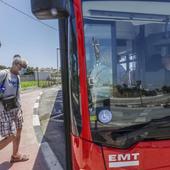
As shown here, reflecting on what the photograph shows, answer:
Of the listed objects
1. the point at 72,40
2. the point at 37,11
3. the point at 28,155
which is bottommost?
the point at 28,155

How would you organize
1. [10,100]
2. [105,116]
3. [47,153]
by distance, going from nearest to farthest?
[105,116] → [10,100] → [47,153]

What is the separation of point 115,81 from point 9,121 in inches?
113

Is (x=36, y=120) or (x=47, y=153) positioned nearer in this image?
(x=47, y=153)

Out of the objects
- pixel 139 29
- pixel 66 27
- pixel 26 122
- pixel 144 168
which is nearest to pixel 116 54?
pixel 139 29

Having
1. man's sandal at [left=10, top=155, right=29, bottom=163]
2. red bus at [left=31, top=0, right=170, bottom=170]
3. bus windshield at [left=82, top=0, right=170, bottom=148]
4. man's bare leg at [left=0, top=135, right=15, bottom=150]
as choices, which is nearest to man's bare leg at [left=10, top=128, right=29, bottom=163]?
man's sandal at [left=10, top=155, right=29, bottom=163]

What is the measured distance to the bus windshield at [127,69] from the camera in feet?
8.16

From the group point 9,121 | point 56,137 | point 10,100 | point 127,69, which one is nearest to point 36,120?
point 56,137

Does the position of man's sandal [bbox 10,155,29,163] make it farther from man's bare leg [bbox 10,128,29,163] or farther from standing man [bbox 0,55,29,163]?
standing man [bbox 0,55,29,163]

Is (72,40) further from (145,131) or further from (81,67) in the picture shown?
(145,131)

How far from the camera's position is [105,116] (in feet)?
8.20

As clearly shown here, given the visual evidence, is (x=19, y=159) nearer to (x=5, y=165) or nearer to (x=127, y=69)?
(x=5, y=165)

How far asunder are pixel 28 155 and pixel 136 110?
388 centimetres

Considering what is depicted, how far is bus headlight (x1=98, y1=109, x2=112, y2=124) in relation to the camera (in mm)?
2488

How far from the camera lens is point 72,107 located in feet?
8.81
